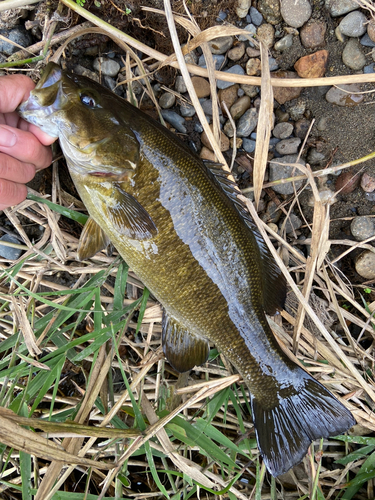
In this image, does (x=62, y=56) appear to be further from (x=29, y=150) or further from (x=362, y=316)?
(x=362, y=316)

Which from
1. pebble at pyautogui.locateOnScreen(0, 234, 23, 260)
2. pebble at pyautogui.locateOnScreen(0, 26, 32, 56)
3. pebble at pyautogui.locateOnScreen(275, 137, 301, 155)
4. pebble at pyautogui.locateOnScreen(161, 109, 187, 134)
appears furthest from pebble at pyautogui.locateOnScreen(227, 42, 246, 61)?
pebble at pyautogui.locateOnScreen(0, 234, 23, 260)

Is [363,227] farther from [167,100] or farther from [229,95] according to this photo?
[167,100]

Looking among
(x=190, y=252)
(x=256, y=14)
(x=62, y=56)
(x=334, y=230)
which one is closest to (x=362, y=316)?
(x=334, y=230)

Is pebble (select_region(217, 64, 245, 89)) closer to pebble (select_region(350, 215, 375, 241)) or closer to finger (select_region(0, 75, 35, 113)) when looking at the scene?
finger (select_region(0, 75, 35, 113))

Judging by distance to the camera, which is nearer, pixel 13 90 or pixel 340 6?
pixel 13 90

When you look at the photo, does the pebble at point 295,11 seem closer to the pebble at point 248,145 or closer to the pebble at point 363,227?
the pebble at point 248,145

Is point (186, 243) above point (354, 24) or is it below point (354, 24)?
below

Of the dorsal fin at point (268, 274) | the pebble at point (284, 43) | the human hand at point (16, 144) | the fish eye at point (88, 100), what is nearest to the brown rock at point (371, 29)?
the pebble at point (284, 43)

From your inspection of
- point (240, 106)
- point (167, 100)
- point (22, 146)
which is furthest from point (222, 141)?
point (22, 146)
